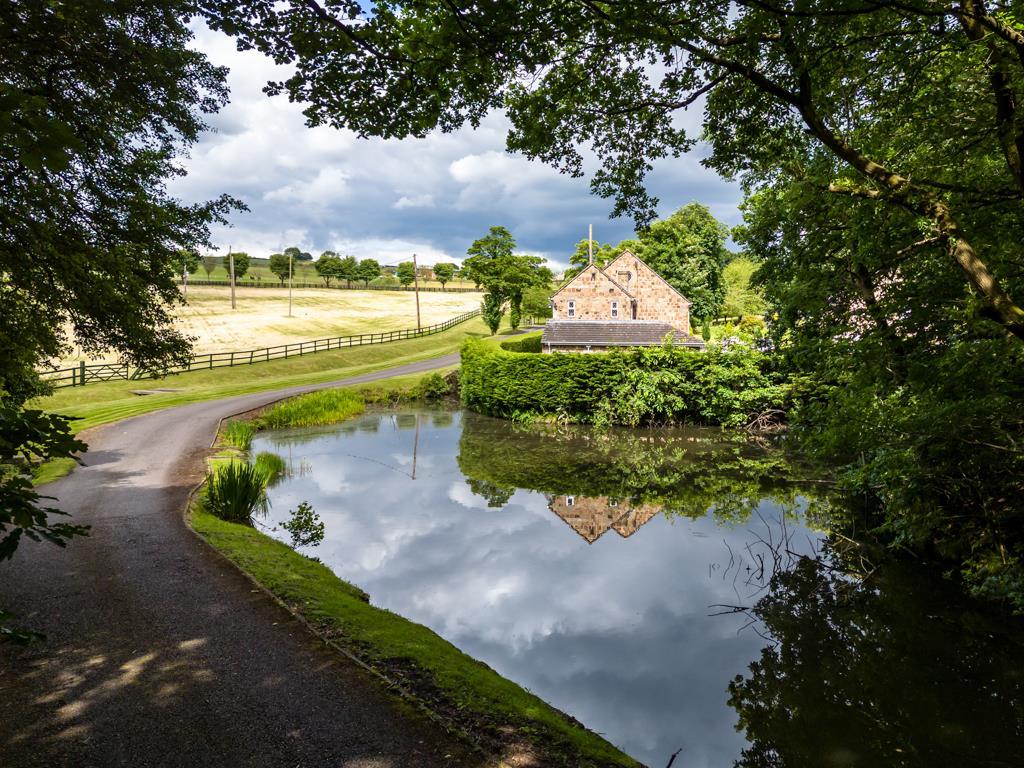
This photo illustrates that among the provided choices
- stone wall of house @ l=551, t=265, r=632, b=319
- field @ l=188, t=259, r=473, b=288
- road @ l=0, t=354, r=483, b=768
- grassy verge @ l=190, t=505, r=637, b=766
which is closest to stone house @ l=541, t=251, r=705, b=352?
stone wall of house @ l=551, t=265, r=632, b=319

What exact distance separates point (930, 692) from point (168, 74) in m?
15.3

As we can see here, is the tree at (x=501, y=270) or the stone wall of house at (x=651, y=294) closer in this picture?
the stone wall of house at (x=651, y=294)

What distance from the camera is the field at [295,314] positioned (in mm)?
58831

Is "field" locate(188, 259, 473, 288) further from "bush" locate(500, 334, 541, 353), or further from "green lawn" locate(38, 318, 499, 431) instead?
"bush" locate(500, 334, 541, 353)

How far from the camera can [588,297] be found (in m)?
51.8

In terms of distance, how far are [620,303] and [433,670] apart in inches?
1871

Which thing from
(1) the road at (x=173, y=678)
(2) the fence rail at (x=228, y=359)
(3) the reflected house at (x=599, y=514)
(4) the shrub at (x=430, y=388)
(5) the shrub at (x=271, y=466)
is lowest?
(3) the reflected house at (x=599, y=514)

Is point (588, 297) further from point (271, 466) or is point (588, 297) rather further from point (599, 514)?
point (599, 514)

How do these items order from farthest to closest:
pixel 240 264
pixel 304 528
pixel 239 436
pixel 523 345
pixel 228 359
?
pixel 240 264, pixel 523 345, pixel 228 359, pixel 239 436, pixel 304 528

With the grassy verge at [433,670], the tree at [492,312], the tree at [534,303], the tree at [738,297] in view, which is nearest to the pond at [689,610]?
the grassy verge at [433,670]

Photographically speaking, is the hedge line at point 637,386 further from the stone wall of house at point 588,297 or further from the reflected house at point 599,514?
the stone wall of house at point 588,297

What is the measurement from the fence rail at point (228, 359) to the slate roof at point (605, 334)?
2261 centimetres

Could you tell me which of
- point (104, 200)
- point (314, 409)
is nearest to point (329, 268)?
point (314, 409)

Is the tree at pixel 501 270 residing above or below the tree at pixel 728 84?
above
